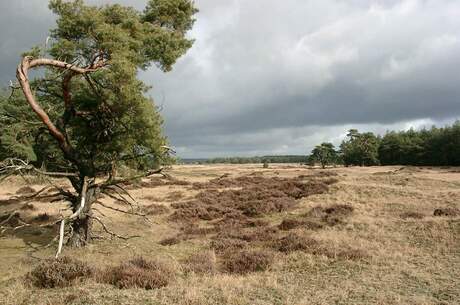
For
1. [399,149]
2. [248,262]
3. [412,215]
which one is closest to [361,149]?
[399,149]

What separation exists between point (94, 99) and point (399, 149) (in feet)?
326

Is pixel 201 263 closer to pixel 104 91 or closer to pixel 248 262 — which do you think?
pixel 248 262

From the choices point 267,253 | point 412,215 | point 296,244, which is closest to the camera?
point 267,253

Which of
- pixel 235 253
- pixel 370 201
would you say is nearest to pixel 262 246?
pixel 235 253

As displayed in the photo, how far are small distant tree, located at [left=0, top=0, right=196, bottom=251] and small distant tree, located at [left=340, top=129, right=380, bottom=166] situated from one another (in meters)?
95.5

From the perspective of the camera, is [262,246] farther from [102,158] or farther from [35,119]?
[35,119]

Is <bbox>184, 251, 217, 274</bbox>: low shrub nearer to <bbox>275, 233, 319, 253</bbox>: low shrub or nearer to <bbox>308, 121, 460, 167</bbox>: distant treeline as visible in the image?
<bbox>275, 233, 319, 253</bbox>: low shrub

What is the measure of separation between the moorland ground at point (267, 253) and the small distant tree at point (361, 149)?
7904cm

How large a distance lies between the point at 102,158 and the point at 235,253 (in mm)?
6581

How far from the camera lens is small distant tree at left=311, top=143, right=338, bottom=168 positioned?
11094cm

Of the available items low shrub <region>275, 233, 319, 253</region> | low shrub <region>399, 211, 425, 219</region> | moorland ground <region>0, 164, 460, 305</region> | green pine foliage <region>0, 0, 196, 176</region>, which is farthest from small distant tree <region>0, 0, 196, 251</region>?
low shrub <region>399, 211, 425, 219</region>

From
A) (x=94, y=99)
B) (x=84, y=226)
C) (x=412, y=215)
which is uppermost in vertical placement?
(x=94, y=99)

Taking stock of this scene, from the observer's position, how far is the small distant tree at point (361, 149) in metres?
106

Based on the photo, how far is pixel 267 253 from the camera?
570 inches
